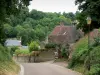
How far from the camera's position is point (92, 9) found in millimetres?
40594

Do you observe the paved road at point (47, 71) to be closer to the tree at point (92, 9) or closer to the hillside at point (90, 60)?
the hillside at point (90, 60)

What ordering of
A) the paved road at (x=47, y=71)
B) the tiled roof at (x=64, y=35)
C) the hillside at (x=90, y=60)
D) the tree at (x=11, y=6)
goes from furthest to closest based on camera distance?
the tiled roof at (x=64, y=35)
the paved road at (x=47, y=71)
the hillside at (x=90, y=60)
the tree at (x=11, y=6)

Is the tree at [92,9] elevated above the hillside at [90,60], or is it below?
above

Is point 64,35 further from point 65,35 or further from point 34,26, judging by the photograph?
point 34,26

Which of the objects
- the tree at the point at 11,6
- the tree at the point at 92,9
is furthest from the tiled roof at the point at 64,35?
the tree at the point at 11,6

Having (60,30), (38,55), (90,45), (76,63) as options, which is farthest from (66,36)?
(90,45)

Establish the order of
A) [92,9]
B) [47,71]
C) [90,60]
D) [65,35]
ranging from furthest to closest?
[65,35] → [92,9] → [47,71] → [90,60]

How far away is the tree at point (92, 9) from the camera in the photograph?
4009 centimetres

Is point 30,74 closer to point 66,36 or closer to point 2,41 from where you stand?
point 2,41

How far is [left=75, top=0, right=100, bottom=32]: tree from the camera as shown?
4009 centimetres

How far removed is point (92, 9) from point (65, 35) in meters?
24.5

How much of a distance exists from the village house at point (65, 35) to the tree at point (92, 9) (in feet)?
59.6

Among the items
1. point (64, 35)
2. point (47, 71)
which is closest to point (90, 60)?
point (47, 71)

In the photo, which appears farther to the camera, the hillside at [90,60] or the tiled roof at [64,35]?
the tiled roof at [64,35]
